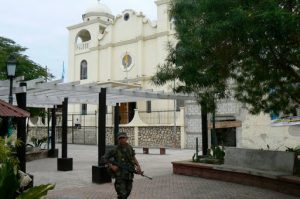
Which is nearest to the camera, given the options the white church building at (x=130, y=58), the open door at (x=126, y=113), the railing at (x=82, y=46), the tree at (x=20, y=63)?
the tree at (x=20, y=63)

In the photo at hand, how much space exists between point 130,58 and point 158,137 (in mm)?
10020

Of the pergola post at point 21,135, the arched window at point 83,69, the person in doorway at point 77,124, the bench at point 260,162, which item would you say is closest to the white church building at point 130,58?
the arched window at point 83,69

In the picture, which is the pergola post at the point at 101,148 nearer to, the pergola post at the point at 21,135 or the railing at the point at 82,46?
the pergola post at the point at 21,135

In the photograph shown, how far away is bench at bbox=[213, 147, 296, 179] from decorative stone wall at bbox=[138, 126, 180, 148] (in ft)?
45.3

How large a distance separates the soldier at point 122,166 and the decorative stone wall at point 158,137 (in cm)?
1803

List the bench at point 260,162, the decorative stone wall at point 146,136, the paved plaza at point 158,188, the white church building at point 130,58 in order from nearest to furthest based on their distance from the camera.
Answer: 1. the paved plaza at point 158,188
2. the bench at point 260,162
3. the white church building at point 130,58
4. the decorative stone wall at point 146,136

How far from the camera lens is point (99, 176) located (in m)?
10.7

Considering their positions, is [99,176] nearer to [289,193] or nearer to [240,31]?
[289,193]

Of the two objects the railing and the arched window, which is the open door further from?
the railing

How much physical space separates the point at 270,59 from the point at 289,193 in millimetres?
3252

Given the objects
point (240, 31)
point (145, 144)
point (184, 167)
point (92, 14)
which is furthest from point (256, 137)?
point (92, 14)

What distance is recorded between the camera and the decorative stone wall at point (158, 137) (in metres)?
25.1

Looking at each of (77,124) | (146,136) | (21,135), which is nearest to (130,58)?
(77,124)

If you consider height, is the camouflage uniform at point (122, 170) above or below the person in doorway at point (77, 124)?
below
